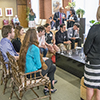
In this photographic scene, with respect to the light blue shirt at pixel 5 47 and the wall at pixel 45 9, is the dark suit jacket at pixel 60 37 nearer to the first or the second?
the light blue shirt at pixel 5 47

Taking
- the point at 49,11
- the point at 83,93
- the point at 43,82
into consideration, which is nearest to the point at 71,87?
the point at 83,93

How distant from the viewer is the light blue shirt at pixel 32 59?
246 centimetres

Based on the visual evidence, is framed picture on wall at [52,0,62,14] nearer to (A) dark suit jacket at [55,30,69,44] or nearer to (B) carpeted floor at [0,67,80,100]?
(A) dark suit jacket at [55,30,69,44]

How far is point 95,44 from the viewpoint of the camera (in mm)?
2020

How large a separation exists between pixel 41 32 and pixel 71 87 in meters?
1.73

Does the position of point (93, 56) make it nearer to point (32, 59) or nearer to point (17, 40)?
point (32, 59)

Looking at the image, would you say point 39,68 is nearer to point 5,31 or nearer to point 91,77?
point 91,77

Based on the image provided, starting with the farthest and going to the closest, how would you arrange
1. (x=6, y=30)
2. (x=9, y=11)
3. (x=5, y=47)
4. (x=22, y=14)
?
(x=22, y=14), (x=9, y=11), (x=6, y=30), (x=5, y=47)

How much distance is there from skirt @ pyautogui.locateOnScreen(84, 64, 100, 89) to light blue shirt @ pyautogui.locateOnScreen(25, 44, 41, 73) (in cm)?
76

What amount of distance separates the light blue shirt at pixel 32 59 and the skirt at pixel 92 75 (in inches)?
30.1

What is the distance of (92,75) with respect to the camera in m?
→ 2.09

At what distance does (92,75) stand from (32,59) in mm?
926

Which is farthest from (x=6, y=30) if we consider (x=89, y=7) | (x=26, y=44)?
(x=89, y=7)

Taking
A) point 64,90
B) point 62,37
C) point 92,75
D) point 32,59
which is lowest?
point 64,90
